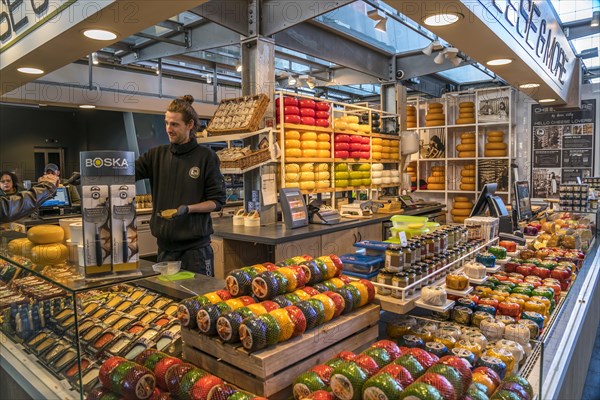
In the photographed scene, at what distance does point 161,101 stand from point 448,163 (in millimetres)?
5379

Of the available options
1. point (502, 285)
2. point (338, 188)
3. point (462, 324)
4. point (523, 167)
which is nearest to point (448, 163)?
point (523, 167)

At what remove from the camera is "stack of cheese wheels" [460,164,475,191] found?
7723 mm

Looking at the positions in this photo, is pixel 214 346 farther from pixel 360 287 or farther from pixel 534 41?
pixel 534 41

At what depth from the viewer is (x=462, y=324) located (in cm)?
202

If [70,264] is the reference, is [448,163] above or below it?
above

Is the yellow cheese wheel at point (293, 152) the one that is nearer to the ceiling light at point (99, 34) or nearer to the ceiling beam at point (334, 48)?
the ceiling beam at point (334, 48)

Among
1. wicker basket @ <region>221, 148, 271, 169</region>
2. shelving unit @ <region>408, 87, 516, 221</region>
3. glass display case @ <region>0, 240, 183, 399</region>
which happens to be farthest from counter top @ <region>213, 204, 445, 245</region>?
shelving unit @ <region>408, 87, 516, 221</region>

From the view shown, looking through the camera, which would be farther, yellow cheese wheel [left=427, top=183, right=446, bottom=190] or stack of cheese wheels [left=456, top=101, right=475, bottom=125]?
yellow cheese wheel [left=427, top=183, right=446, bottom=190]

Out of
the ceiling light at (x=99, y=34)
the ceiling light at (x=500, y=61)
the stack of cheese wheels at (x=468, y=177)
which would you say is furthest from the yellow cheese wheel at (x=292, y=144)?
the stack of cheese wheels at (x=468, y=177)

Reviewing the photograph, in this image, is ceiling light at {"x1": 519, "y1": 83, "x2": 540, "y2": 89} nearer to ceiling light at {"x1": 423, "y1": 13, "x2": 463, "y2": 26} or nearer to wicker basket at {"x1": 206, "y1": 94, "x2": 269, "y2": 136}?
ceiling light at {"x1": 423, "y1": 13, "x2": 463, "y2": 26}

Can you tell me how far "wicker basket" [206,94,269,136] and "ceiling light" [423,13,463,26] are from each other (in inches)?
84.0

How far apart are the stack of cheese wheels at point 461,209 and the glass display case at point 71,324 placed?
6678mm

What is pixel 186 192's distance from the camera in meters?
2.74

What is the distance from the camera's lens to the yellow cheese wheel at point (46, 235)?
1.75 meters
